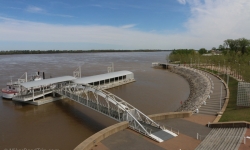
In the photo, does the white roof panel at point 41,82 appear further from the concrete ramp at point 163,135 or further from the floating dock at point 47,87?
the concrete ramp at point 163,135

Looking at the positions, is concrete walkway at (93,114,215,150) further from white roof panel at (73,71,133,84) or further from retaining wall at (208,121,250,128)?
white roof panel at (73,71,133,84)

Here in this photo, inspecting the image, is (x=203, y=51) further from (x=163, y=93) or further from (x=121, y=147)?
(x=121, y=147)

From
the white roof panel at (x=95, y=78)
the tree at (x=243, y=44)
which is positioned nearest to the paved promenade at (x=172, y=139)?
the white roof panel at (x=95, y=78)

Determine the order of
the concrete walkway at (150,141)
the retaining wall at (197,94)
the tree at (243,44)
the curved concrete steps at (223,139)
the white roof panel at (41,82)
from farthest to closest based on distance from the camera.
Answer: the tree at (243,44) < the white roof panel at (41,82) < the retaining wall at (197,94) < the concrete walkway at (150,141) < the curved concrete steps at (223,139)

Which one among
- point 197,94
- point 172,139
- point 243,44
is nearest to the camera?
point 172,139

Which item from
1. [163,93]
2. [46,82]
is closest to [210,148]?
[163,93]

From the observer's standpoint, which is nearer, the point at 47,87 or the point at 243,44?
the point at 47,87

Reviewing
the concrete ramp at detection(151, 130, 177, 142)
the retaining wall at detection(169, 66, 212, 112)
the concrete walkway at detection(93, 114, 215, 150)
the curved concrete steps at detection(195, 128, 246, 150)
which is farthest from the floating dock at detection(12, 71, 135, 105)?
the curved concrete steps at detection(195, 128, 246, 150)

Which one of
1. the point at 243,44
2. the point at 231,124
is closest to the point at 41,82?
the point at 231,124

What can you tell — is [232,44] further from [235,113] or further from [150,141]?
[150,141]

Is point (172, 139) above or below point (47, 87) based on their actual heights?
below

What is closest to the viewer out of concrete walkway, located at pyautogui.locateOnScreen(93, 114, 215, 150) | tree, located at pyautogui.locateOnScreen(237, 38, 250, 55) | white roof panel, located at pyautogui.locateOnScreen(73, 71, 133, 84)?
concrete walkway, located at pyautogui.locateOnScreen(93, 114, 215, 150)
